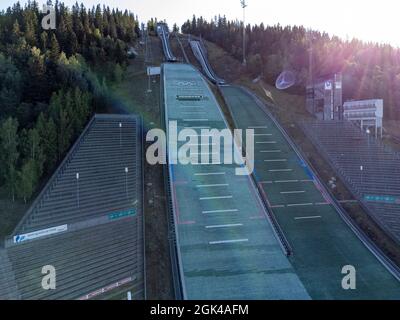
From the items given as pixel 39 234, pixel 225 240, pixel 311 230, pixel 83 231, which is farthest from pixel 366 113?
pixel 39 234

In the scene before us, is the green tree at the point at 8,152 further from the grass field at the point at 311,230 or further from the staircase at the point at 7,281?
the grass field at the point at 311,230

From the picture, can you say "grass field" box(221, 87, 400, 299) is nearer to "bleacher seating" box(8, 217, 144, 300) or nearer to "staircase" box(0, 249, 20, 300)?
"bleacher seating" box(8, 217, 144, 300)

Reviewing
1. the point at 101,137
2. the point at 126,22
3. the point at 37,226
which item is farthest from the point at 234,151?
the point at 126,22

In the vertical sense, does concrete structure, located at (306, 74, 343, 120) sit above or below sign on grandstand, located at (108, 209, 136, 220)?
above

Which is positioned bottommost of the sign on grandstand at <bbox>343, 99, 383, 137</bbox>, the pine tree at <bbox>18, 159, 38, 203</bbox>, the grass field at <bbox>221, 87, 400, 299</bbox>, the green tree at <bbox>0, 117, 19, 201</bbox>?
the grass field at <bbox>221, 87, 400, 299</bbox>

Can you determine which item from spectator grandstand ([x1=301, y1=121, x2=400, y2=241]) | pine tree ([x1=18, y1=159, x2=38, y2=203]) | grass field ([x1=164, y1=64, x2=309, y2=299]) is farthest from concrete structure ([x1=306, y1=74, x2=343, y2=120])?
pine tree ([x1=18, y1=159, x2=38, y2=203])

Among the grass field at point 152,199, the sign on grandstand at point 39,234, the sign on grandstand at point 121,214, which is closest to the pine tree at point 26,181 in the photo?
the sign on grandstand at point 39,234

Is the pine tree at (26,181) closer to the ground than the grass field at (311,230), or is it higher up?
higher up
